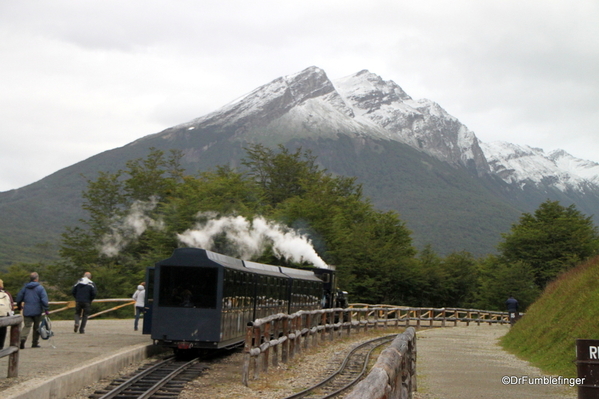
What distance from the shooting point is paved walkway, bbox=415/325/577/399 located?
38.7 feet

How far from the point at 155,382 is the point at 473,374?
6570 millimetres

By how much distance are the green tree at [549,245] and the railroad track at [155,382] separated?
55.8m

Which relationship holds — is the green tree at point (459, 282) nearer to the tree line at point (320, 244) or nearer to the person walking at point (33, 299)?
the tree line at point (320, 244)

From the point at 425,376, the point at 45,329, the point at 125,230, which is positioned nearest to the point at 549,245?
the point at 125,230

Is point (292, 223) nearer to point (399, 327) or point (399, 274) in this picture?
point (399, 274)

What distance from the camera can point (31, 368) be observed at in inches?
496

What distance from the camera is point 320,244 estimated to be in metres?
50.9

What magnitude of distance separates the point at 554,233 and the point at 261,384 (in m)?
60.9

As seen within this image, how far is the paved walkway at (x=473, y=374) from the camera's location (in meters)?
11.8

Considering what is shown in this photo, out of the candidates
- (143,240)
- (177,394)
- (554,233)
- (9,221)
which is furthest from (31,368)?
(9,221)

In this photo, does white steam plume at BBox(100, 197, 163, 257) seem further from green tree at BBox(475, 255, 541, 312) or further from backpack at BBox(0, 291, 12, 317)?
backpack at BBox(0, 291, 12, 317)

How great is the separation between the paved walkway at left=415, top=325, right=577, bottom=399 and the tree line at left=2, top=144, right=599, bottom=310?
22019mm

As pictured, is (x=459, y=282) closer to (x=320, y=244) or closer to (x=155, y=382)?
(x=320, y=244)

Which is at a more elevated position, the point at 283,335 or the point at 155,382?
the point at 283,335
